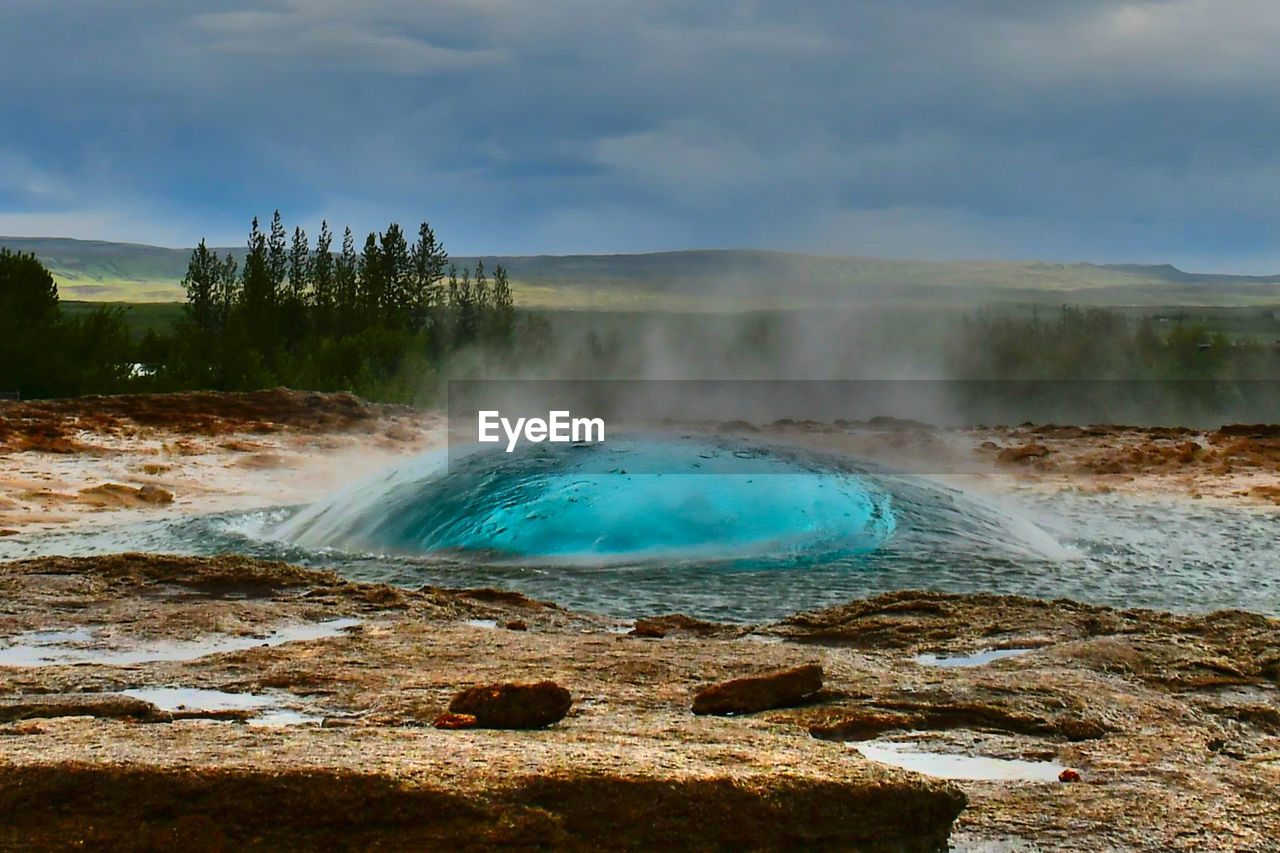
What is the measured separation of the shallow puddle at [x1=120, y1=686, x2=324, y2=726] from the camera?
4.54 m

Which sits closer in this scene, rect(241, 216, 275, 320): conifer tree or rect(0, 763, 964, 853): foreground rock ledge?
rect(0, 763, 964, 853): foreground rock ledge

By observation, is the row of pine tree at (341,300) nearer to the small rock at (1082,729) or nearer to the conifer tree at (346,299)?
the conifer tree at (346,299)

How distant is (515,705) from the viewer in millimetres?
4090

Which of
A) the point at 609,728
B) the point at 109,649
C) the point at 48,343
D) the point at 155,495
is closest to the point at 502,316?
the point at 48,343

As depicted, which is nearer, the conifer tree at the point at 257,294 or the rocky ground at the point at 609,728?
the rocky ground at the point at 609,728

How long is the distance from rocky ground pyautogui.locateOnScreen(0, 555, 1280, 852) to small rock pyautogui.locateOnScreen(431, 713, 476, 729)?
0.59 feet

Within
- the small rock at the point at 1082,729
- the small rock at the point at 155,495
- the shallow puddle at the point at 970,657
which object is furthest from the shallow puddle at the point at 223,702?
the small rock at the point at 155,495

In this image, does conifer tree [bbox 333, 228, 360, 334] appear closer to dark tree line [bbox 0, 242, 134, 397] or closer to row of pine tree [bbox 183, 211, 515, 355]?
row of pine tree [bbox 183, 211, 515, 355]

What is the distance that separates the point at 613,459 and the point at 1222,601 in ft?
16.1

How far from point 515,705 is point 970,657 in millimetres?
3105

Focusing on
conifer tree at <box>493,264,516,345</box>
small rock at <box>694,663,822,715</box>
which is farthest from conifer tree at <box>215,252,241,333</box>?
small rock at <box>694,663,822,715</box>

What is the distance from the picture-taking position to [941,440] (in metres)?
22.9

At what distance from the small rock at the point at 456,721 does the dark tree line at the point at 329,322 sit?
1333 inches

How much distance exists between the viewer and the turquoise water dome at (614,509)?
33.0 feet
